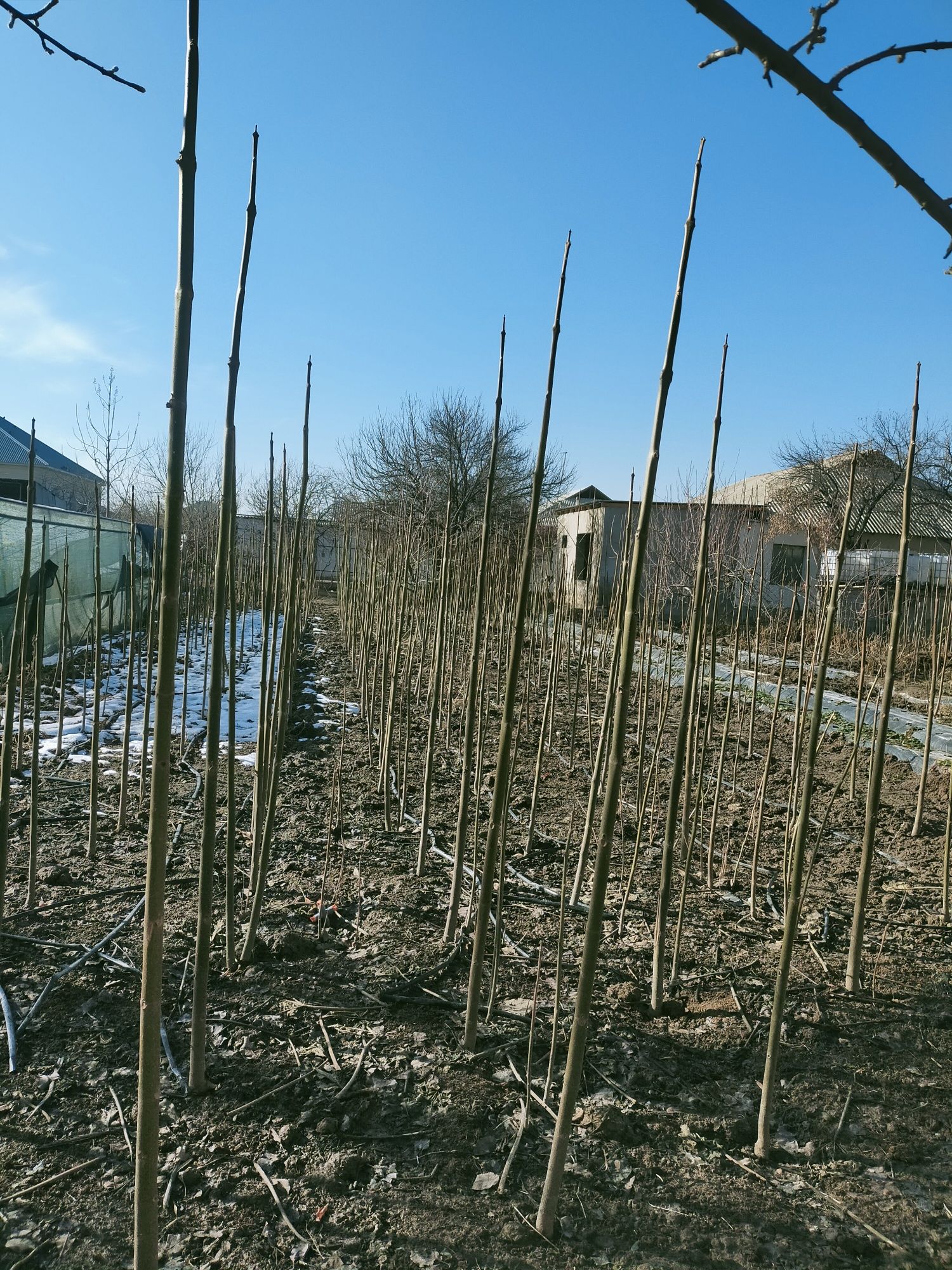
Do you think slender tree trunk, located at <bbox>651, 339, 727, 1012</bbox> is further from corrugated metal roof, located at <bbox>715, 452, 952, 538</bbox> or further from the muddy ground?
corrugated metal roof, located at <bbox>715, 452, 952, 538</bbox>

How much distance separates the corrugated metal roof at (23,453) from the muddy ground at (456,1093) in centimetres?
2215

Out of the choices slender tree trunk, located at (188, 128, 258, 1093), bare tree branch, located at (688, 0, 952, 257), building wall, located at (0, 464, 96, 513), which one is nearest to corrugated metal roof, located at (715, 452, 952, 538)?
building wall, located at (0, 464, 96, 513)

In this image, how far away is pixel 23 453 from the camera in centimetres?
2395

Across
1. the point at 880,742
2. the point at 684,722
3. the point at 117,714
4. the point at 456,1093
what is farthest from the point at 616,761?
the point at 117,714

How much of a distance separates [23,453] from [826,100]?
27335mm

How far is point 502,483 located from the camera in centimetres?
1930

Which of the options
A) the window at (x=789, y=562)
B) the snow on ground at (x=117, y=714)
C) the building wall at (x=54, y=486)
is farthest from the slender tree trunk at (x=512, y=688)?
the building wall at (x=54, y=486)

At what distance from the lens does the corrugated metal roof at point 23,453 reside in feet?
76.5

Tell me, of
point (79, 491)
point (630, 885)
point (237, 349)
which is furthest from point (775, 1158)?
point (79, 491)

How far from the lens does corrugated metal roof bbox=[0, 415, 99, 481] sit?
2331cm

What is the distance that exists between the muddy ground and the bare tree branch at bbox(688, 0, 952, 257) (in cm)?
136

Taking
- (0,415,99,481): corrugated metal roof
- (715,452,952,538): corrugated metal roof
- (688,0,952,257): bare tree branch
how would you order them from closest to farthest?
1. (688,0,952,257): bare tree branch
2. (715,452,952,538): corrugated metal roof
3. (0,415,99,481): corrugated metal roof

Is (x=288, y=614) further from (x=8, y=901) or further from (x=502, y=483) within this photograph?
(x=502, y=483)

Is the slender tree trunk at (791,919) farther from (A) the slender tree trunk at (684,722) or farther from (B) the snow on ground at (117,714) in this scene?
(B) the snow on ground at (117,714)
